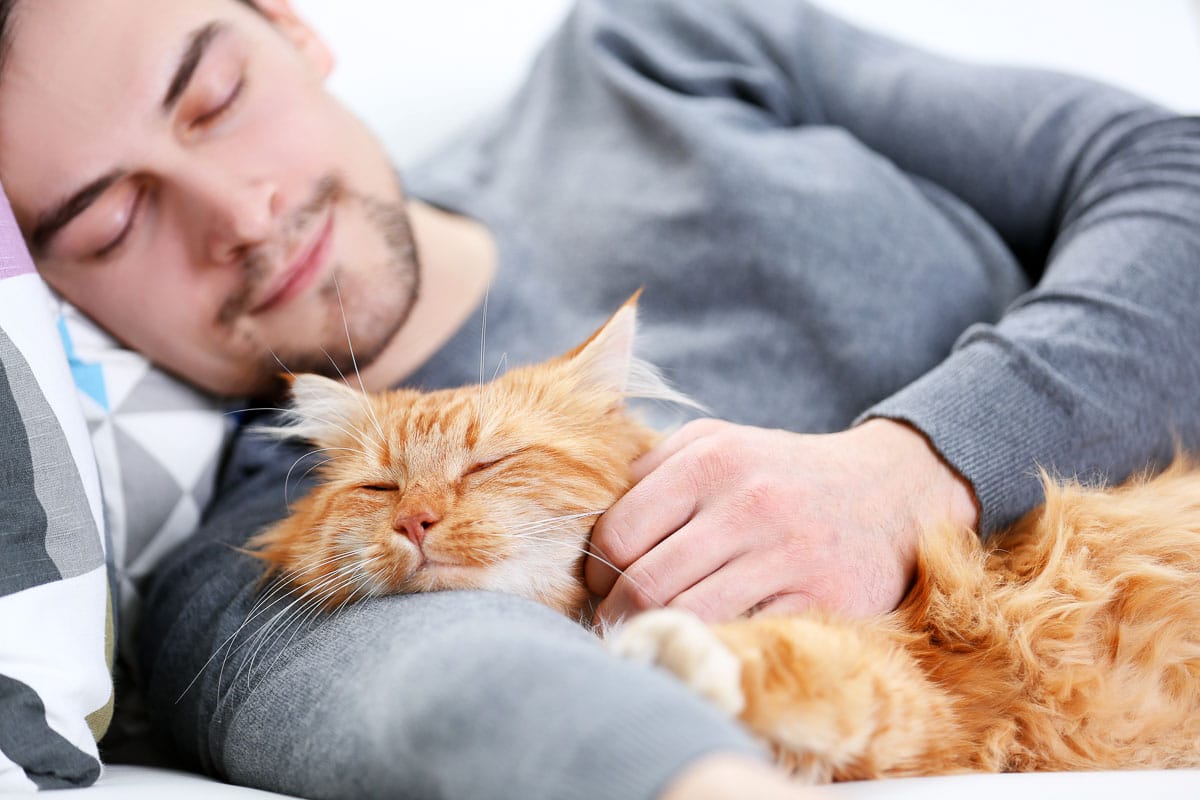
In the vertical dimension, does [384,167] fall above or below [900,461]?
above

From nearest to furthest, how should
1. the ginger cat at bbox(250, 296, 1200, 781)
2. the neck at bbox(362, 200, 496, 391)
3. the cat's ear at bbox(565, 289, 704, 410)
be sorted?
the ginger cat at bbox(250, 296, 1200, 781) → the cat's ear at bbox(565, 289, 704, 410) → the neck at bbox(362, 200, 496, 391)

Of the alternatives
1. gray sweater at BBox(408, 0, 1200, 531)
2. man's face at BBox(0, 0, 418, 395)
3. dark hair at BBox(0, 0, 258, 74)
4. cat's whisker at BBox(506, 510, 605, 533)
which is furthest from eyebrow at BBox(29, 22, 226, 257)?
cat's whisker at BBox(506, 510, 605, 533)

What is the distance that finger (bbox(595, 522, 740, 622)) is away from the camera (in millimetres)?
1082

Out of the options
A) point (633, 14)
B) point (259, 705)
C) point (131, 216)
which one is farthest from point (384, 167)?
point (259, 705)

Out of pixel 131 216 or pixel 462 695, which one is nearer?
pixel 462 695

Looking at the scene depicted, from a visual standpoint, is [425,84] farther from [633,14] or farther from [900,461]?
[900,461]

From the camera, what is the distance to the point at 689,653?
840 millimetres

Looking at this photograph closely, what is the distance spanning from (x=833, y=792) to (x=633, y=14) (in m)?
2.01

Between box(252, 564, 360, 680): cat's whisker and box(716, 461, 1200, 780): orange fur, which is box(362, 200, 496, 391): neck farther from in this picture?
box(716, 461, 1200, 780): orange fur

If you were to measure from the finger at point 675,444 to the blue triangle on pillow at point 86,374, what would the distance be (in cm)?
109

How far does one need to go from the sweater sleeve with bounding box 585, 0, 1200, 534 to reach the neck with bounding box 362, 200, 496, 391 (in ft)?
2.13

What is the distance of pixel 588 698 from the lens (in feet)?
2.38

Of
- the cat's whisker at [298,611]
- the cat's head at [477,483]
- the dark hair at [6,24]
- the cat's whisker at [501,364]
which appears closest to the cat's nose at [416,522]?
the cat's head at [477,483]

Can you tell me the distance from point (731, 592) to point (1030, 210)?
1.42 meters
